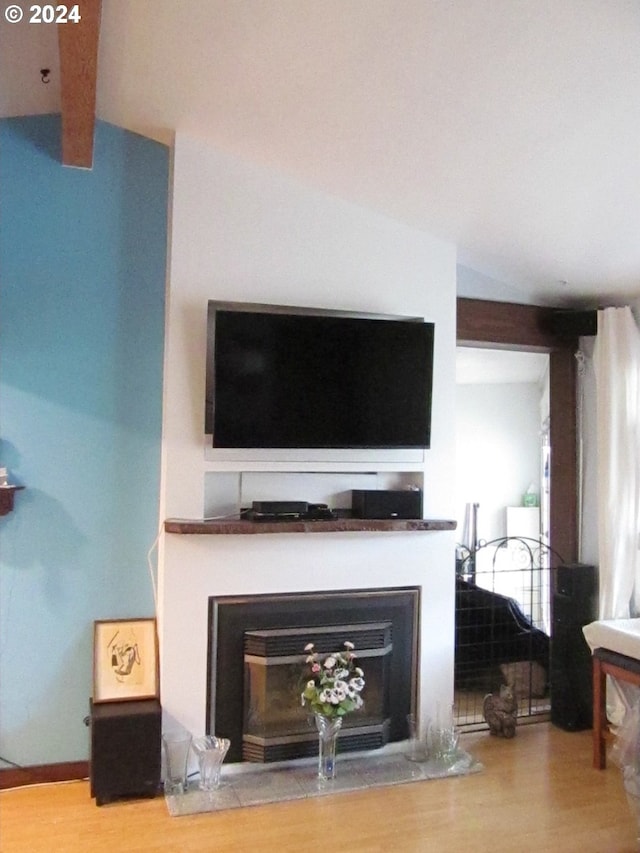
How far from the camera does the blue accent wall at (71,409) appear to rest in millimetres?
3225

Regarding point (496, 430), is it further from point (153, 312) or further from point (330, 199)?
point (153, 312)

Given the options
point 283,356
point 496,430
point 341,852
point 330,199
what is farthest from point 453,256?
point 341,852

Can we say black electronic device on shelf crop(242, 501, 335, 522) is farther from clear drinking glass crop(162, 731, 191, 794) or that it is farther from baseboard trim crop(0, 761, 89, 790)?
baseboard trim crop(0, 761, 89, 790)

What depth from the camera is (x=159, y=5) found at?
2416mm

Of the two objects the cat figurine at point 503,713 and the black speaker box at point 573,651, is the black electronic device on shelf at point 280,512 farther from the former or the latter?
the black speaker box at point 573,651

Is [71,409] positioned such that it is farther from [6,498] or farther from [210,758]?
[210,758]

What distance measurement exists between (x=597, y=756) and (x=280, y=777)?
4.85ft

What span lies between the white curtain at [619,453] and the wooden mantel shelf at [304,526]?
94 centimetres

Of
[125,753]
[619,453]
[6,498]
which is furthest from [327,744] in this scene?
[619,453]

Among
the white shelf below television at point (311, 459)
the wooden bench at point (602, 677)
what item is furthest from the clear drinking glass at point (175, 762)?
Result: the wooden bench at point (602, 677)

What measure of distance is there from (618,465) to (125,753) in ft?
9.19

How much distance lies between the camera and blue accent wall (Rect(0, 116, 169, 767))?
10.6ft

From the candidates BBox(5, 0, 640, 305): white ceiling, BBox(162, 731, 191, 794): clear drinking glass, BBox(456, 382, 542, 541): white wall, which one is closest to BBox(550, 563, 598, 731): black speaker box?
BBox(5, 0, 640, 305): white ceiling

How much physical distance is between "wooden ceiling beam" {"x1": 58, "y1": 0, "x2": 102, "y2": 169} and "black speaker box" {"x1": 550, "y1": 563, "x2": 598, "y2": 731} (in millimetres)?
3160
